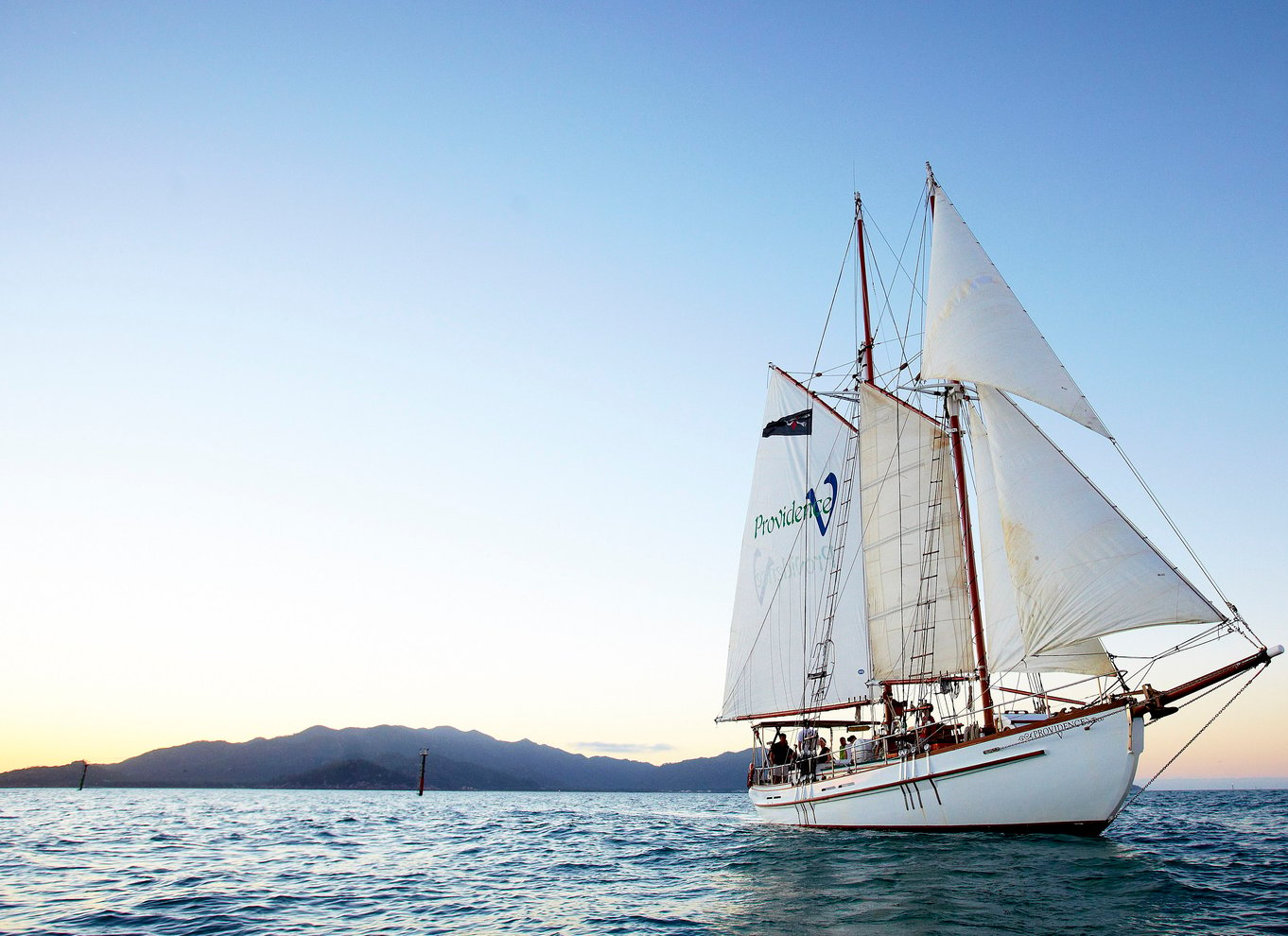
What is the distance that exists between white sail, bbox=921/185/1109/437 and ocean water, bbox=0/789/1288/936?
13577 mm

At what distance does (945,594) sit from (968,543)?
5544 mm

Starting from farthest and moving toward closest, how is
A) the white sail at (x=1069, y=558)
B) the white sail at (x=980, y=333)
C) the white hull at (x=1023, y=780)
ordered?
the white sail at (x=980, y=333) → the white hull at (x=1023, y=780) → the white sail at (x=1069, y=558)

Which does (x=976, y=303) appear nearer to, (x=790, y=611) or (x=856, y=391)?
(x=856, y=391)

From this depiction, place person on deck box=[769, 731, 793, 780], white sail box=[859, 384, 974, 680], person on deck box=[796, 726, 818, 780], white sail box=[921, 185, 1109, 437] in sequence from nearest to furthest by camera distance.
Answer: white sail box=[921, 185, 1109, 437] < white sail box=[859, 384, 974, 680] < person on deck box=[796, 726, 818, 780] < person on deck box=[769, 731, 793, 780]

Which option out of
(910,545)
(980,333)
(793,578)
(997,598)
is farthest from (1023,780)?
(793,578)

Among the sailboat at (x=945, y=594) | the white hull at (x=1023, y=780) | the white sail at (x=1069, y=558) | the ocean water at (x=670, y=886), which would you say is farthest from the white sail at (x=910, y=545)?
the ocean water at (x=670, y=886)

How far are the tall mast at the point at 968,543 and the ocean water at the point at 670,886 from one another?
5516mm

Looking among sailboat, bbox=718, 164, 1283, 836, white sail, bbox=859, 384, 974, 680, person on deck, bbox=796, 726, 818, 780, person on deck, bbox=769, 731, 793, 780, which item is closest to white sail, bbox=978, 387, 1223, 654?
sailboat, bbox=718, 164, 1283, 836

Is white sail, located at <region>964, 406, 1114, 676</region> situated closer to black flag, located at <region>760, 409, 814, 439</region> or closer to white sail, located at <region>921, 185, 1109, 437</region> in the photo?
white sail, located at <region>921, 185, 1109, 437</region>

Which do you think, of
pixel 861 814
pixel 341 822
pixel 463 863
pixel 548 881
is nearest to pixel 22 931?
pixel 548 881

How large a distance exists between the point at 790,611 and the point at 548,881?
21716 millimetres

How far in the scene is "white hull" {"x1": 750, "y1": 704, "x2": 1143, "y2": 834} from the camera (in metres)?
24.2

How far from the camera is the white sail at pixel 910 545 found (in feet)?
118

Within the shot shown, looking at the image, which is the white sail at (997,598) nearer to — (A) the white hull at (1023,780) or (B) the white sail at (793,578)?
(A) the white hull at (1023,780)
